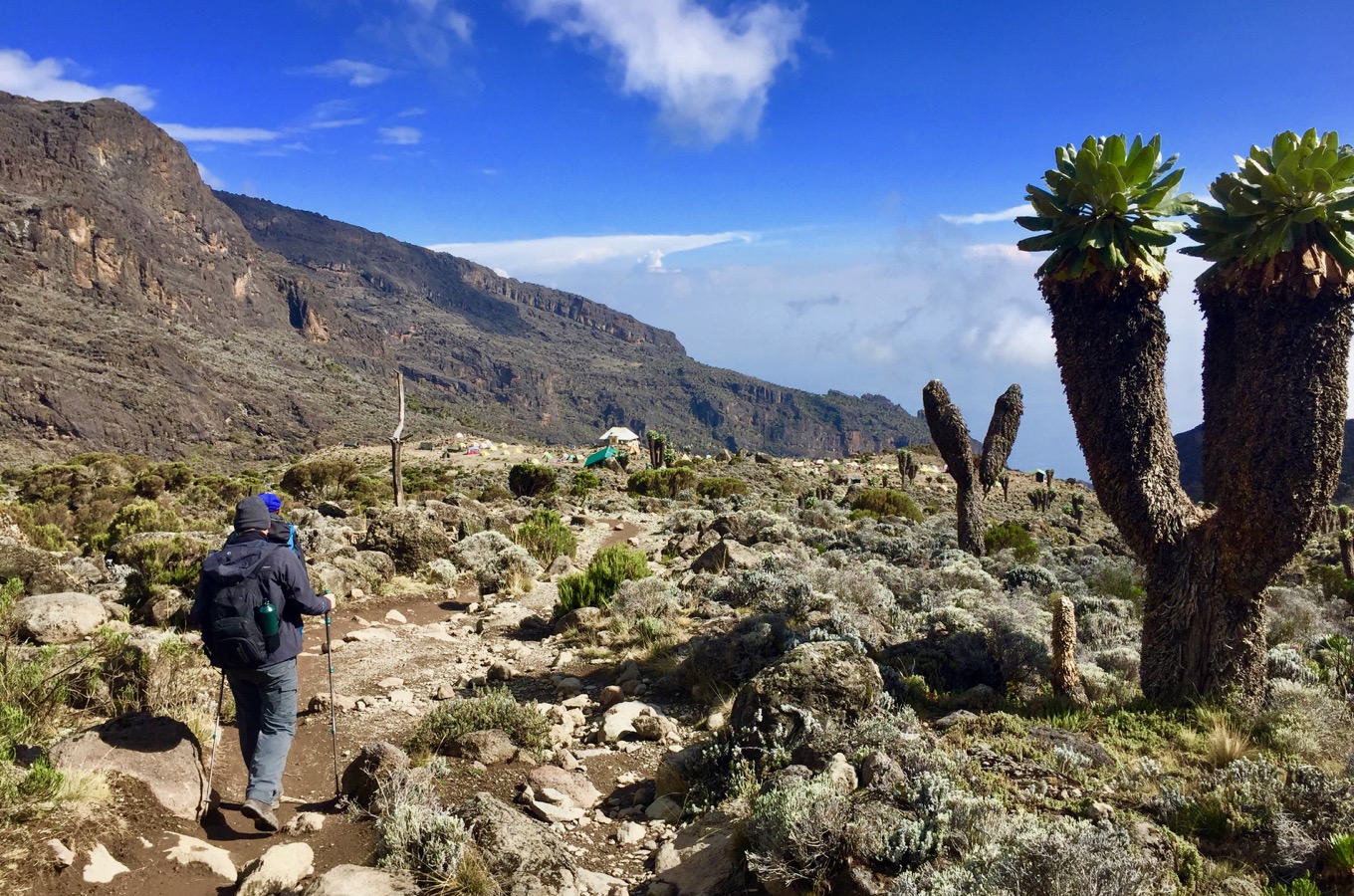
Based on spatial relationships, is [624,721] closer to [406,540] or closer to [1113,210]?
[1113,210]

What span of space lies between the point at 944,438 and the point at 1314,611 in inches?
332

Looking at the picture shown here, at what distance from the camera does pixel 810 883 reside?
153 inches

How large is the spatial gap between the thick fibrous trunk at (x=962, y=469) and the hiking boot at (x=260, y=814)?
1571 centimetres

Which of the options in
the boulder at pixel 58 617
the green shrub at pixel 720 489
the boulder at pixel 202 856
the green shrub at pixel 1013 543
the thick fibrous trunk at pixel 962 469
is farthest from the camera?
the green shrub at pixel 720 489

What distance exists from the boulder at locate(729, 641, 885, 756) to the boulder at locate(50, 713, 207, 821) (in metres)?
3.58

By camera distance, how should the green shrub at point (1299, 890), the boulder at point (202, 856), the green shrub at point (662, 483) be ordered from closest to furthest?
the green shrub at point (1299, 890) → the boulder at point (202, 856) → the green shrub at point (662, 483)

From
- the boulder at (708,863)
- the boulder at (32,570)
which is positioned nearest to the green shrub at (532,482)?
the boulder at (32,570)

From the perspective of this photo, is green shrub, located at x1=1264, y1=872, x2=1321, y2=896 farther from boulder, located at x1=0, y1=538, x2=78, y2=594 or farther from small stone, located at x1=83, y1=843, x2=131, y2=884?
boulder, located at x1=0, y1=538, x2=78, y2=594

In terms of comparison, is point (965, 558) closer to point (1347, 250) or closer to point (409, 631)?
point (1347, 250)

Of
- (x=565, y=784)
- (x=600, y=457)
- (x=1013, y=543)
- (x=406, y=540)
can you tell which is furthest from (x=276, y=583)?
(x=600, y=457)

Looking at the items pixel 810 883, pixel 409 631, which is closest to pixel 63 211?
pixel 409 631

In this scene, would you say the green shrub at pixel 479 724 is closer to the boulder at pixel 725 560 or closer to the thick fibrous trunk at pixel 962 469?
the boulder at pixel 725 560

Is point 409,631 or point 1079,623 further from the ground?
point 1079,623

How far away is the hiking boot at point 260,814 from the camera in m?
4.54
